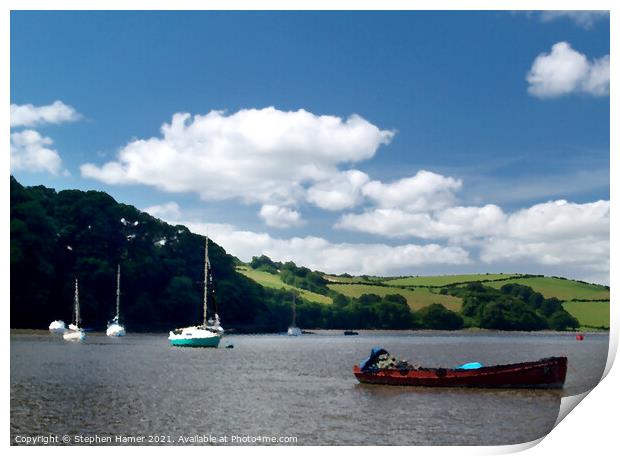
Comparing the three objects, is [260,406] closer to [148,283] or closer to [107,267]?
[107,267]

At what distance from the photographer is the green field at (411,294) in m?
67.8

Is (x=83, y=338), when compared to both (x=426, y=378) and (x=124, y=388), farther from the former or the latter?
(x=426, y=378)

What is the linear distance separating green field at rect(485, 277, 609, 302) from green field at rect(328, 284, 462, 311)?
28.2 feet

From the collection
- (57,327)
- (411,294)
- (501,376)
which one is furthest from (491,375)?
(57,327)

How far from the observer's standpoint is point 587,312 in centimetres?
5641

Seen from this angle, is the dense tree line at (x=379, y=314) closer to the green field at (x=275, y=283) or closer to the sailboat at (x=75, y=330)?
the green field at (x=275, y=283)

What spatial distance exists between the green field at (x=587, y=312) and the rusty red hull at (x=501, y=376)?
1655 cm

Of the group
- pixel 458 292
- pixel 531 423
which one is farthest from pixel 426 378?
pixel 458 292

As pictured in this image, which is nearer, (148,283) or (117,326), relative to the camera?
(117,326)

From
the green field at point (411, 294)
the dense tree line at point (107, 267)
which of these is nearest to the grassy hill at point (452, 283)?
the green field at point (411, 294)

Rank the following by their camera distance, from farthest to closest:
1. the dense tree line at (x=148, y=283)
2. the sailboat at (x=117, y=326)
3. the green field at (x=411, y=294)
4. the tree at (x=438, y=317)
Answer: the sailboat at (x=117, y=326), the tree at (x=438, y=317), the green field at (x=411, y=294), the dense tree line at (x=148, y=283)

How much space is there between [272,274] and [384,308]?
1263 centimetres

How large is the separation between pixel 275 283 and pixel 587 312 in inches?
1390

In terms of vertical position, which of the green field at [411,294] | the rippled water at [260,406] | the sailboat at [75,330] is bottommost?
the rippled water at [260,406]
